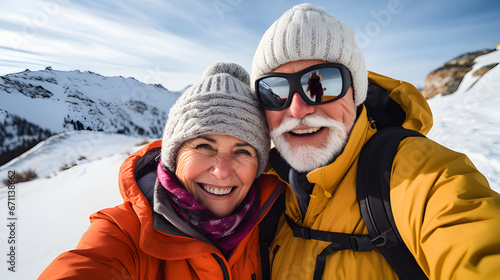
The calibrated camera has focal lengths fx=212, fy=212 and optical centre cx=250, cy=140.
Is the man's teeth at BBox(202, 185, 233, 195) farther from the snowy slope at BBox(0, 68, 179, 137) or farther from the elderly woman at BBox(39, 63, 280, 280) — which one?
the snowy slope at BBox(0, 68, 179, 137)

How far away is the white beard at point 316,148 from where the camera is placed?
1434 millimetres

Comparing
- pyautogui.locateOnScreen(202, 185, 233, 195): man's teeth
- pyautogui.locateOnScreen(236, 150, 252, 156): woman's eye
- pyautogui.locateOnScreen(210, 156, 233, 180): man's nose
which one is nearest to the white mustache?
pyautogui.locateOnScreen(236, 150, 252, 156): woman's eye

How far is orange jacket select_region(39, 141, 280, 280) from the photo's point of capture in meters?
0.99

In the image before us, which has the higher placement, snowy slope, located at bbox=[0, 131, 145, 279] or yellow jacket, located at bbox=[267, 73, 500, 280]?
yellow jacket, located at bbox=[267, 73, 500, 280]

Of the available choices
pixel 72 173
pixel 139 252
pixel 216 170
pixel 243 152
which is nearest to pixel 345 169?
pixel 243 152

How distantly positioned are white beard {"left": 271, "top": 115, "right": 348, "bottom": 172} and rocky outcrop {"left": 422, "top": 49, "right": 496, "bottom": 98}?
15487 millimetres

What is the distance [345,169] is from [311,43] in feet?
2.88

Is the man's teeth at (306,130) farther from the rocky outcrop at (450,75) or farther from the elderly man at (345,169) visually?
the rocky outcrop at (450,75)

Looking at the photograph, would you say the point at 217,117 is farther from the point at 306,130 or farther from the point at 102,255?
the point at 102,255

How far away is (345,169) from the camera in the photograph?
137 centimetres

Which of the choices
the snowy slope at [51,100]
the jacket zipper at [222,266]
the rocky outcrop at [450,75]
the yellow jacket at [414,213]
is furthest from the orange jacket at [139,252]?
the rocky outcrop at [450,75]

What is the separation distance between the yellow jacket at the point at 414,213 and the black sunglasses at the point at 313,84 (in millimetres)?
282

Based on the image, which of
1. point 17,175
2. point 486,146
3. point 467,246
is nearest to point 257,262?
point 467,246

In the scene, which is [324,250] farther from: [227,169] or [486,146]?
[486,146]
